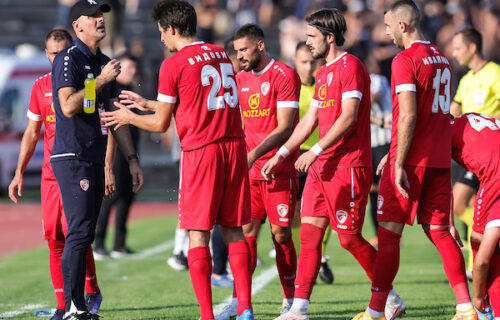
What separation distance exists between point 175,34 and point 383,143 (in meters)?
5.74

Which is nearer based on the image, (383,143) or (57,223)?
(57,223)

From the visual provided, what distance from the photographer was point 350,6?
2173cm

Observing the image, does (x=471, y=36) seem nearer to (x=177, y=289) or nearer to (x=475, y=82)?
(x=475, y=82)

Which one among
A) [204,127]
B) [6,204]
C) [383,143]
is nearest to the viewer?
[204,127]

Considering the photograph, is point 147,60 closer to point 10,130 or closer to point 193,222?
point 10,130

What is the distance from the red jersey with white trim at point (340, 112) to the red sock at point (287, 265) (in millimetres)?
1007

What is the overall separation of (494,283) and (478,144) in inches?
41.4

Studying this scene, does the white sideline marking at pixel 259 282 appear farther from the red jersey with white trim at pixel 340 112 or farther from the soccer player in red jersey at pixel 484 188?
the soccer player in red jersey at pixel 484 188

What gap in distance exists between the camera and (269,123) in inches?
297

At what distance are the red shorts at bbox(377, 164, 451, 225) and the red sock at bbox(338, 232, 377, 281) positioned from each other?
15.5 inches

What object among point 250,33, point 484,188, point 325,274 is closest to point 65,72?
point 250,33

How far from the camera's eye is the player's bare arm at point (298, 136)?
693 cm

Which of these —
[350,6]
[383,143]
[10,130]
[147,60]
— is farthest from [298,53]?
[147,60]

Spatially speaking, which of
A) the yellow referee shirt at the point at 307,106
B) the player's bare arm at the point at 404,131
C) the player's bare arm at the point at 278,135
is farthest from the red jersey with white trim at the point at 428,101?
the yellow referee shirt at the point at 307,106
